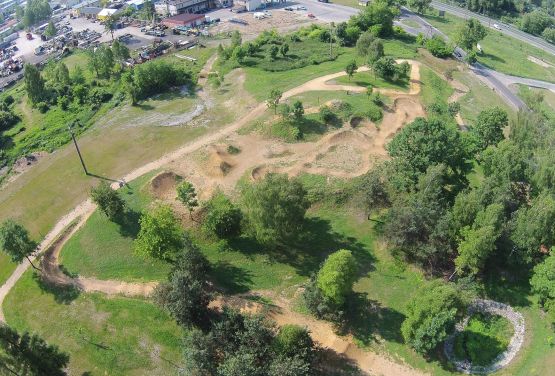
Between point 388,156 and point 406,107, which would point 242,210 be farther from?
point 406,107

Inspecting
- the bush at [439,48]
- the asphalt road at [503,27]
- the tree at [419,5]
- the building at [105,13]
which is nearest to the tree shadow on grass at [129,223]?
the bush at [439,48]

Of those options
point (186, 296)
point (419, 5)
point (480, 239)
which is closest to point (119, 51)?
point (186, 296)

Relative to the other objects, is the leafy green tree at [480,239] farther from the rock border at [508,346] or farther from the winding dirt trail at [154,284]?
the winding dirt trail at [154,284]

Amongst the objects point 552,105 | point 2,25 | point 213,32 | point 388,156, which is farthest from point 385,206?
point 2,25

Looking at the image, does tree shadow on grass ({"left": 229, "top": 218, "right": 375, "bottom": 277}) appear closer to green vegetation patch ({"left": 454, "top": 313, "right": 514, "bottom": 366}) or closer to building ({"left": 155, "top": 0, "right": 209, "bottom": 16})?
green vegetation patch ({"left": 454, "top": 313, "right": 514, "bottom": 366})

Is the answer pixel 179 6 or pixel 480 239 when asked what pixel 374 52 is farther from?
pixel 179 6

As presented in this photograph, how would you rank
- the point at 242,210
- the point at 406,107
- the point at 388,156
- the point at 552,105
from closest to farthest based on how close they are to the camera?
the point at 242,210 < the point at 388,156 < the point at 406,107 < the point at 552,105
